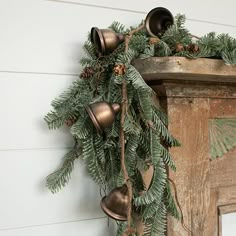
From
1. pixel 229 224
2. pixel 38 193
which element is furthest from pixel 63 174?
pixel 229 224

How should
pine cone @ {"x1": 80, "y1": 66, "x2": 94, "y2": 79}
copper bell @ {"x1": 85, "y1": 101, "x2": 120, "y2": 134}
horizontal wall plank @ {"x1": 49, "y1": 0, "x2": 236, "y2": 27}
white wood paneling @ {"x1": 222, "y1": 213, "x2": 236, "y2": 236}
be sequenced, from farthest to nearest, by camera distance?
1. white wood paneling @ {"x1": 222, "y1": 213, "x2": 236, "y2": 236}
2. horizontal wall plank @ {"x1": 49, "y1": 0, "x2": 236, "y2": 27}
3. pine cone @ {"x1": 80, "y1": 66, "x2": 94, "y2": 79}
4. copper bell @ {"x1": 85, "y1": 101, "x2": 120, "y2": 134}

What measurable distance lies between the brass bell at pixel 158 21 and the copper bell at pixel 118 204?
1.34ft

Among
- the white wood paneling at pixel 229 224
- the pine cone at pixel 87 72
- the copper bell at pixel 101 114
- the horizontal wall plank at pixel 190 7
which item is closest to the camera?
the copper bell at pixel 101 114

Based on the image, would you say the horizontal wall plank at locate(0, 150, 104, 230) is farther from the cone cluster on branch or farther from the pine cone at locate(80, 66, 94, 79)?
the cone cluster on branch

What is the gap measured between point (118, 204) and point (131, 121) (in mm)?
191

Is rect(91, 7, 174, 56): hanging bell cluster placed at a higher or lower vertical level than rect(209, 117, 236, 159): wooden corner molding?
higher

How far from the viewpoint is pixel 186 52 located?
0.77 m

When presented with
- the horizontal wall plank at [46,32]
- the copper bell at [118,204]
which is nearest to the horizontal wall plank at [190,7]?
the horizontal wall plank at [46,32]

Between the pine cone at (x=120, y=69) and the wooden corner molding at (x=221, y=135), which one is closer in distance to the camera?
the pine cone at (x=120, y=69)

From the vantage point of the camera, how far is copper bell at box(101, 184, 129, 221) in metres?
0.72

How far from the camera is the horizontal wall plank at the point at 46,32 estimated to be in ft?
2.62

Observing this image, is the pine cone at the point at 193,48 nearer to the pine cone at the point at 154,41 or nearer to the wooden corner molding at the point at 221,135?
the pine cone at the point at 154,41

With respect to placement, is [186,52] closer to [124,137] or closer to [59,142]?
[124,137]

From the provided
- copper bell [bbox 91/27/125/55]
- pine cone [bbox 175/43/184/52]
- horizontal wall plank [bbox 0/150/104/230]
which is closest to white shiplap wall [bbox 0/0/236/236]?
horizontal wall plank [bbox 0/150/104/230]
